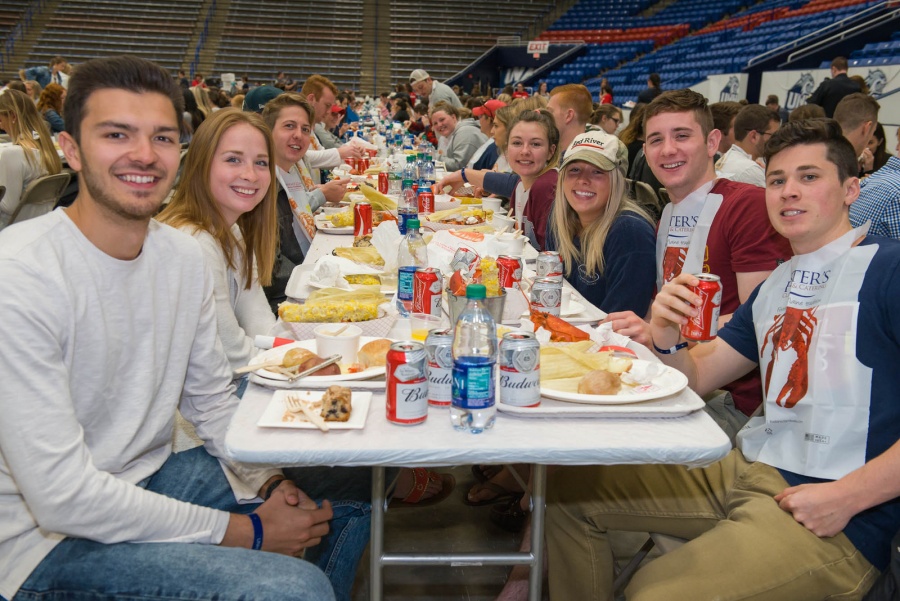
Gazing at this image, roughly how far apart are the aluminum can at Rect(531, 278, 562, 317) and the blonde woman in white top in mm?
3713

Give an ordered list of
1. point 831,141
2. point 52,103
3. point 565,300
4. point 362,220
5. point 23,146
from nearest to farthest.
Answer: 1. point 831,141
2. point 565,300
3. point 362,220
4. point 23,146
5. point 52,103

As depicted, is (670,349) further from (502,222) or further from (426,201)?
(426,201)

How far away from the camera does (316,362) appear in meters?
1.51

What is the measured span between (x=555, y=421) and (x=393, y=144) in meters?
7.33


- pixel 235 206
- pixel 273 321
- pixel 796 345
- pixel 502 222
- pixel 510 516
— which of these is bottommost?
pixel 510 516

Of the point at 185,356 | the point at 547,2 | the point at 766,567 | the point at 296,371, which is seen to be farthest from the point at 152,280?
the point at 547,2

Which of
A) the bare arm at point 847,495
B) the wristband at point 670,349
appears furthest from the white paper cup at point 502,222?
the bare arm at point 847,495

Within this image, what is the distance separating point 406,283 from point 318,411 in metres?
0.74

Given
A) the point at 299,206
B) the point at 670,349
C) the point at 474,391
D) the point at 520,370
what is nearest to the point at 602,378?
the point at 520,370

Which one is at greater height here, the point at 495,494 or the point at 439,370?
the point at 439,370

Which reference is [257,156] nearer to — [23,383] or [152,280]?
[152,280]

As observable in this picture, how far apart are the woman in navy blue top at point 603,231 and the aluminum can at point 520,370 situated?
1.08m

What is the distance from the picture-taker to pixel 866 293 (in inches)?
59.6

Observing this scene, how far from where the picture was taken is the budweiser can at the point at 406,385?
1.28 m
